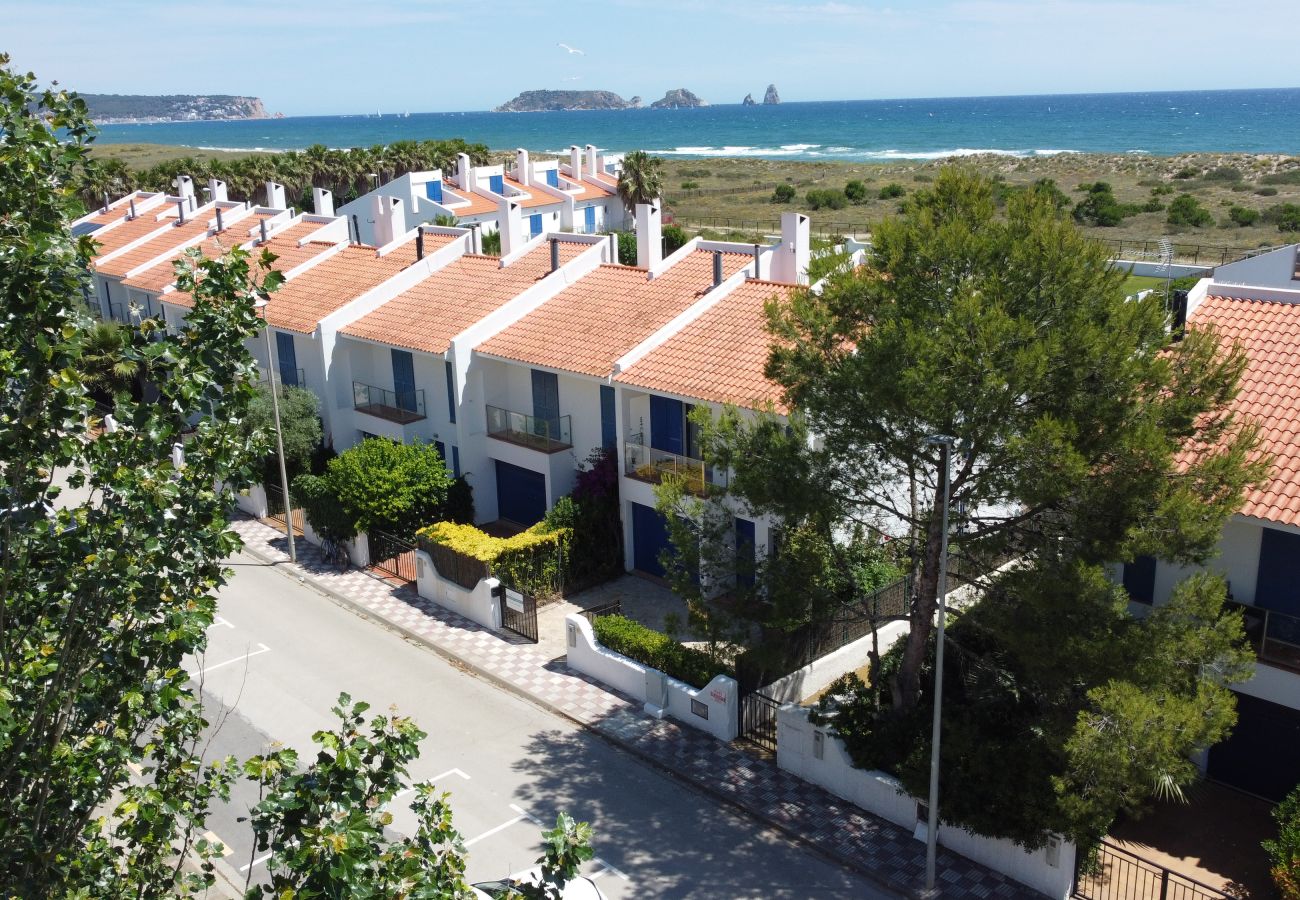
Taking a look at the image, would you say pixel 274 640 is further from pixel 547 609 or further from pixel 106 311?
pixel 106 311

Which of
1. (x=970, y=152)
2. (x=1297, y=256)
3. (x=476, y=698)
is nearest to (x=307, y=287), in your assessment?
(x=476, y=698)

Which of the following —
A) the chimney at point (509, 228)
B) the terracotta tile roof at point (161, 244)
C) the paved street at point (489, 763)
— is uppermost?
the chimney at point (509, 228)

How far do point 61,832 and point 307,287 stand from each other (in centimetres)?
2937

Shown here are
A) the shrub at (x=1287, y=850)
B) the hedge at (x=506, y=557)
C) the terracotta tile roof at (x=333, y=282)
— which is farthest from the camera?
the terracotta tile roof at (x=333, y=282)

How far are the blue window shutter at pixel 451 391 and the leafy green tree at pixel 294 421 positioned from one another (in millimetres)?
4330

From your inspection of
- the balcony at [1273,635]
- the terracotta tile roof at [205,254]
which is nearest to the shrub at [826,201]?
the terracotta tile roof at [205,254]

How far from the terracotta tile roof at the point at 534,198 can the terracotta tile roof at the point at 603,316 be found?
1292 inches

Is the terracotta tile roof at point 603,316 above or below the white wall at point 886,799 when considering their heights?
above

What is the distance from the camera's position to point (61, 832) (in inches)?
305

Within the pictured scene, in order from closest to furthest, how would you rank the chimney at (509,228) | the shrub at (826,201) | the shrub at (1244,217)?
the chimney at (509,228) < the shrub at (1244,217) < the shrub at (826,201)

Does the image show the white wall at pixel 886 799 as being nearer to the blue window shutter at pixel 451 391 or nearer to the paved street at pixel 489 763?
the paved street at pixel 489 763

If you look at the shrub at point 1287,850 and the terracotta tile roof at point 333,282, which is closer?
the shrub at point 1287,850

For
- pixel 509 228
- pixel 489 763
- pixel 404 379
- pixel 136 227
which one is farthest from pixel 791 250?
pixel 136 227

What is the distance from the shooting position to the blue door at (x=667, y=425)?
990 inches
